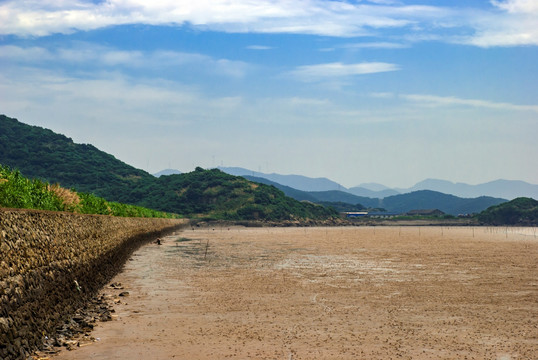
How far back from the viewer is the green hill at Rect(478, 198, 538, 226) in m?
185

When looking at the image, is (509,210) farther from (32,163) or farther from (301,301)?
(301,301)

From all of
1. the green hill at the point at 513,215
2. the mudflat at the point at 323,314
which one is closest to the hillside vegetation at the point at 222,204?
the green hill at the point at 513,215

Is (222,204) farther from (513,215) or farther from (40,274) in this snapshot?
(40,274)

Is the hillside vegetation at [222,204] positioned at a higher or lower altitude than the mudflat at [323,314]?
higher

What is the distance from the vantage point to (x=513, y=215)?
188 meters

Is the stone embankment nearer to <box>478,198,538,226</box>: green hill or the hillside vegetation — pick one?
the hillside vegetation

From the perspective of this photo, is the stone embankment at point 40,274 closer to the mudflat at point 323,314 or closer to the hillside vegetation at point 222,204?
the mudflat at point 323,314

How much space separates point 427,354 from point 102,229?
2029cm

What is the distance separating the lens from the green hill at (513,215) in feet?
606

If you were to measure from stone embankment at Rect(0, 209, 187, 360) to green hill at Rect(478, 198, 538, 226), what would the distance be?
7287 inches

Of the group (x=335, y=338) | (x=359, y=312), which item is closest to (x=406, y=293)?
(x=359, y=312)

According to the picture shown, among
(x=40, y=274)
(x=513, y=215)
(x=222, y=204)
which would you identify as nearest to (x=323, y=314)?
(x=40, y=274)

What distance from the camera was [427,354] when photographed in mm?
14016

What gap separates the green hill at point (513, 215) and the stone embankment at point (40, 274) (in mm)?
185097
